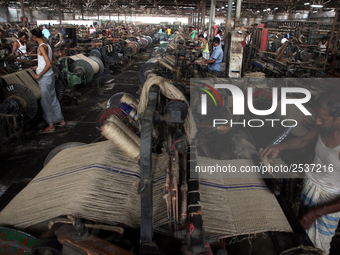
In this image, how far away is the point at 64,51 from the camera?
7418 mm

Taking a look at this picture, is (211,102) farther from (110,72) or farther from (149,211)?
(110,72)

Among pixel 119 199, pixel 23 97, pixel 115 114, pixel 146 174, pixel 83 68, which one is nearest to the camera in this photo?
pixel 146 174

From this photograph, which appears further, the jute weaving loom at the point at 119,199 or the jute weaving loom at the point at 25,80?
the jute weaving loom at the point at 25,80

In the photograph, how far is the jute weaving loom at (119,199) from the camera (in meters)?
1.37

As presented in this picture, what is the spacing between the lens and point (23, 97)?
4.43m

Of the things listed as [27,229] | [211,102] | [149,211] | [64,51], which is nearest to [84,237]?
[149,211]

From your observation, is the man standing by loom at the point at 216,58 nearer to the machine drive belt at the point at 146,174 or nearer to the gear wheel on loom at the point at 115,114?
the gear wheel on loom at the point at 115,114

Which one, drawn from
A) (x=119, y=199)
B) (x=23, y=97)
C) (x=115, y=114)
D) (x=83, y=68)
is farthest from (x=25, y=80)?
(x=119, y=199)

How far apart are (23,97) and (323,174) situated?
4613 millimetres

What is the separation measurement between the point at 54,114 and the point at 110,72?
6.15 m

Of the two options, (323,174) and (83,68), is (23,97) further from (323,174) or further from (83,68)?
(323,174)

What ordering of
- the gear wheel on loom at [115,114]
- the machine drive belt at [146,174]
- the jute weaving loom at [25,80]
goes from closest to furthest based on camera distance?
the machine drive belt at [146,174] → the gear wheel on loom at [115,114] → the jute weaving loom at [25,80]

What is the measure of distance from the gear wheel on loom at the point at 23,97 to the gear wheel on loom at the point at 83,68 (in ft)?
8.46

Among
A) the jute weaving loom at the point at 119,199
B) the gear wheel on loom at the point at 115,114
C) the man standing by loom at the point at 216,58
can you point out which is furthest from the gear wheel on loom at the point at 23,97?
the man standing by loom at the point at 216,58
